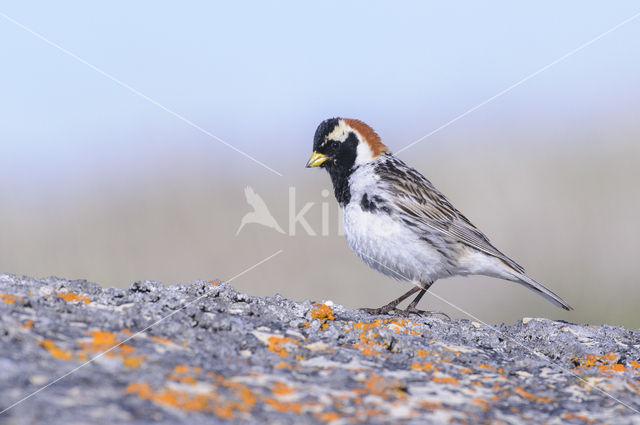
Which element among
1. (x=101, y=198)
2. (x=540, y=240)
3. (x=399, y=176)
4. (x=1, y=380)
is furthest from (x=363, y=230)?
(x=101, y=198)

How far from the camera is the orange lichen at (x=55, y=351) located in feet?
9.16

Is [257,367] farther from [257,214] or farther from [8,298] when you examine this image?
[257,214]

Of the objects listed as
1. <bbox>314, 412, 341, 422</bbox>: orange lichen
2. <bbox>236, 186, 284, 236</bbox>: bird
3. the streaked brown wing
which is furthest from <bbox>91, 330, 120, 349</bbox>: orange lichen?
<bbox>236, 186, 284, 236</bbox>: bird

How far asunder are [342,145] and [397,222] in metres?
1.39

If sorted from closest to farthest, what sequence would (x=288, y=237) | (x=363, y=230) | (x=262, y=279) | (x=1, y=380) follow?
(x=1, y=380), (x=363, y=230), (x=262, y=279), (x=288, y=237)

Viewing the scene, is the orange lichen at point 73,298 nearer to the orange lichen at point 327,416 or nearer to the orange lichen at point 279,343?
the orange lichen at point 279,343

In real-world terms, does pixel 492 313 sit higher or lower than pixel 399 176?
lower

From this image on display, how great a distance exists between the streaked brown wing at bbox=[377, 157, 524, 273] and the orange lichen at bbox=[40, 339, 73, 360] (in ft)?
14.5

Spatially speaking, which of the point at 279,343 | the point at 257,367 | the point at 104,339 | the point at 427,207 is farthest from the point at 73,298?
the point at 427,207

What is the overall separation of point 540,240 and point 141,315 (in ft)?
41.2

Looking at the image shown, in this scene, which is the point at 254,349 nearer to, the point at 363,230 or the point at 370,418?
the point at 370,418

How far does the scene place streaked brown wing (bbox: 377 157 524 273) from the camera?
698cm

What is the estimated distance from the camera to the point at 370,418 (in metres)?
2.67

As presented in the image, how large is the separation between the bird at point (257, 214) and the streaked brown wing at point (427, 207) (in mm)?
9037
